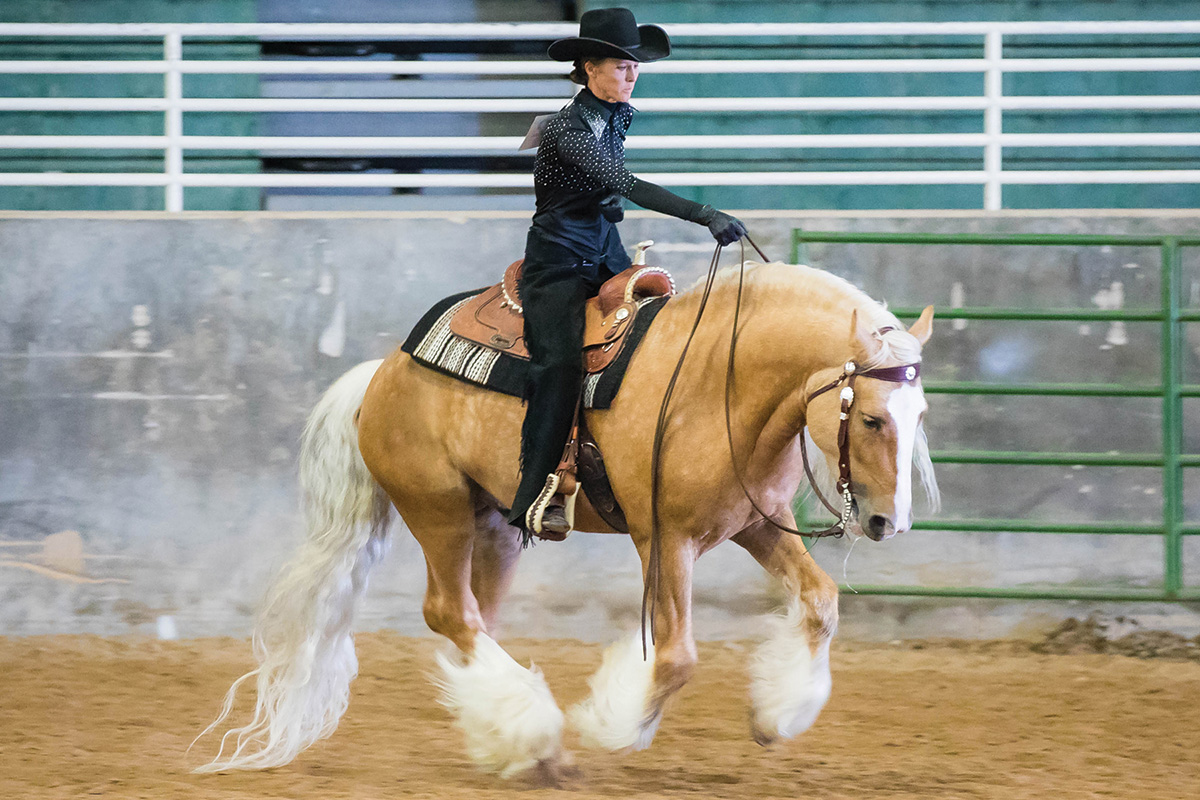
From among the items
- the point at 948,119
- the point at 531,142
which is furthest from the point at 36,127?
the point at 948,119

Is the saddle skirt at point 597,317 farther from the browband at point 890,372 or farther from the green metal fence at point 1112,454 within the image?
the green metal fence at point 1112,454

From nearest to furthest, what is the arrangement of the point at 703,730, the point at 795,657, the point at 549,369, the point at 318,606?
the point at 795,657 < the point at 549,369 < the point at 318,606 < the point at 703,730

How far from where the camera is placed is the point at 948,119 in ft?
25.8

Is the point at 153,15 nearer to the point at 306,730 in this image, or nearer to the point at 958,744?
the point at 306,730

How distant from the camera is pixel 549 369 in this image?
3.58 meters

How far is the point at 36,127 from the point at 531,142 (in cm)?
549

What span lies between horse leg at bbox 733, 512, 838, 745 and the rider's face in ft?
4.57

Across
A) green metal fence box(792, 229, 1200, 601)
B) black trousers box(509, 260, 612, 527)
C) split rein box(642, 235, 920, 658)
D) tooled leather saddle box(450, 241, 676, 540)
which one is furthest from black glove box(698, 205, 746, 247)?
green metal fence box(792, 229, 1200, 601)

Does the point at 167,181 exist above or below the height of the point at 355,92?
below

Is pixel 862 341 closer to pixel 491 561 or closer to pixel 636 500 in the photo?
pixel 636 500

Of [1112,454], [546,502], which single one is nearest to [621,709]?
[546,502]

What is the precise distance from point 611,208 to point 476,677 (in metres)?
1.55

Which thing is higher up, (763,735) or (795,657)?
(795,657)

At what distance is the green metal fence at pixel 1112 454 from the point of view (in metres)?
5.41
